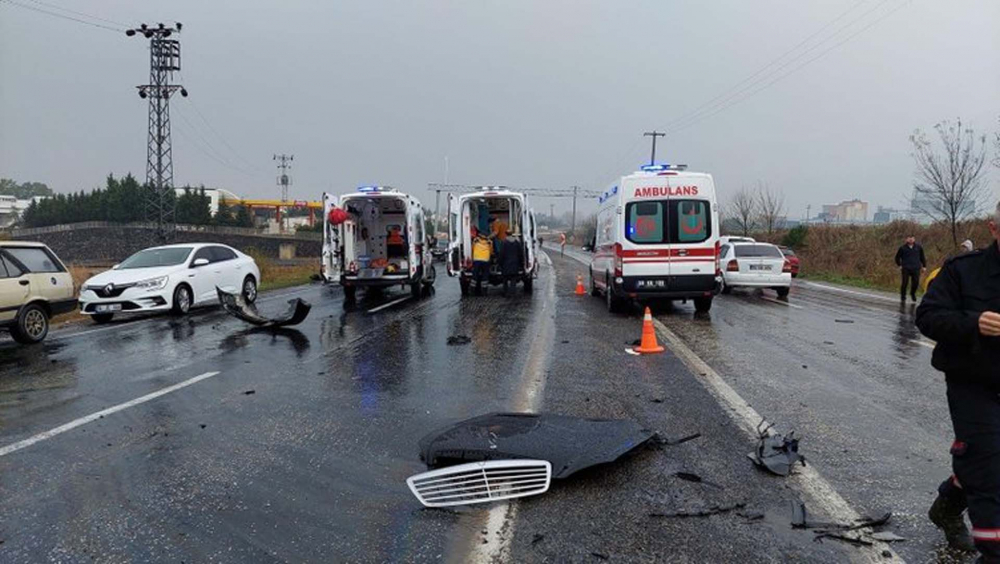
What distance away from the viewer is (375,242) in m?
19.5

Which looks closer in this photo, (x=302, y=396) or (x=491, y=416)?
(x=491, y=416)

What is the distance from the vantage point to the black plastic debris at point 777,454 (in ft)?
14.6

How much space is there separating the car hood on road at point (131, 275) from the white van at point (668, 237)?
9.12 m

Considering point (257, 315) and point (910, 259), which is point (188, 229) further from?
point (910, 259)

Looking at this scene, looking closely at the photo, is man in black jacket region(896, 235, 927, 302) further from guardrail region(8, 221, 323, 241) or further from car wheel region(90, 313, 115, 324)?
guardrail region(8, 221, 323, 241)

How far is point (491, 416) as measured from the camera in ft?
18.5

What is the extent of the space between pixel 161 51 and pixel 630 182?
35984 millimetres

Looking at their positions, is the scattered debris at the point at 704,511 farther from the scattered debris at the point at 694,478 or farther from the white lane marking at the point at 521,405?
the white lane marking at the point at 521,405

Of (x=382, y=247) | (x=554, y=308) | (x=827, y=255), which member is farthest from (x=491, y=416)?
(x=827, y=255)

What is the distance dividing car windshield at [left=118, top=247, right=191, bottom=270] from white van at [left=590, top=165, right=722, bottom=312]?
9.32m

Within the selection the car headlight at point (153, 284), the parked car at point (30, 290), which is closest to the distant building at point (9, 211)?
the car headlight at point (153, 284)

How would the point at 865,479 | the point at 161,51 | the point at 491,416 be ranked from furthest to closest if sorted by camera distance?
the point at 161,51, the point at 491,416, the point at 865,479

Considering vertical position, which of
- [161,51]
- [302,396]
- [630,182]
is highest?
[161,51]

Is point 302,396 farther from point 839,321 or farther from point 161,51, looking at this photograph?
point 161,51
